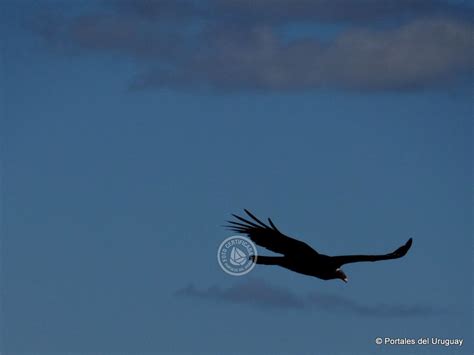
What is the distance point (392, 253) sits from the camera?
67.5m

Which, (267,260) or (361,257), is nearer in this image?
(361,257)

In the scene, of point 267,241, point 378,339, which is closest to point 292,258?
point 267,241

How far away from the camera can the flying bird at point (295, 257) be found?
65.4 metres

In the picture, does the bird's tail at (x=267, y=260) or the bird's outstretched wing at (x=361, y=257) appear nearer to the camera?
the bird's outstretched wing at (x=361, y=257)

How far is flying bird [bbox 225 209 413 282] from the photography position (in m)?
65.4

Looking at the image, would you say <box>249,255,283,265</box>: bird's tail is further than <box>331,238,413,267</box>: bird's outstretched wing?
Yes

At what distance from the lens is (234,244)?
2662 inches

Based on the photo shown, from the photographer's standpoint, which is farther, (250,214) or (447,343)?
(447,343)

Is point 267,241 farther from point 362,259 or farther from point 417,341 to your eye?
point 417,341

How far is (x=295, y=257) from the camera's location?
66.1 meters

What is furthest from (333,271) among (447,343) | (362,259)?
(447,343)

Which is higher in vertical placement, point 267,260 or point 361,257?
point 267,260

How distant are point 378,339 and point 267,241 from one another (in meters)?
6.85

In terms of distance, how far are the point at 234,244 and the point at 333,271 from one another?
3533mm
